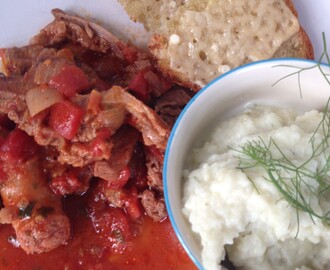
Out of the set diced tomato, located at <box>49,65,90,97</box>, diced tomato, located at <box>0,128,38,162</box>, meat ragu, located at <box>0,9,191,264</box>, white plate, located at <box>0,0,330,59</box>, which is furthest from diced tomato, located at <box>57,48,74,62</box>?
diced tomato, located at <box>0,128,38,162</box>

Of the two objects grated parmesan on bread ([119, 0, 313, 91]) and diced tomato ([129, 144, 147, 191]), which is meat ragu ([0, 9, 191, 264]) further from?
grated parmesan on bread ([119, 0, 313, 91])

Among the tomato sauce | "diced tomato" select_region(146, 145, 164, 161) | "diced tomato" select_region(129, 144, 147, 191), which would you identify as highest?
"diced tomato" select_region(146, 145, 164, 161)

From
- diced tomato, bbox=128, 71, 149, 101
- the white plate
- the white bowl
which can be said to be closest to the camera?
the white bowl

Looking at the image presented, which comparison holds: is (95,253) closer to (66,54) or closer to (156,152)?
(156,152)

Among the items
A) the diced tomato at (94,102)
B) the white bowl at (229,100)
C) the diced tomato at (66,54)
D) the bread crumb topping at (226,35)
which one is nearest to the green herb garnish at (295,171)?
the white bowl at (229,100)

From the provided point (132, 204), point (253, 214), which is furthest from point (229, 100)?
point (132, 204)

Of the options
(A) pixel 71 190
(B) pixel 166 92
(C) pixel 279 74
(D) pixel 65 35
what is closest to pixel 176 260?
(A) pixel 71 190

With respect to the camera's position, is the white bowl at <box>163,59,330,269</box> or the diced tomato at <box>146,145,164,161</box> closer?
the white bowl at <box>163,59,330,269</box>
